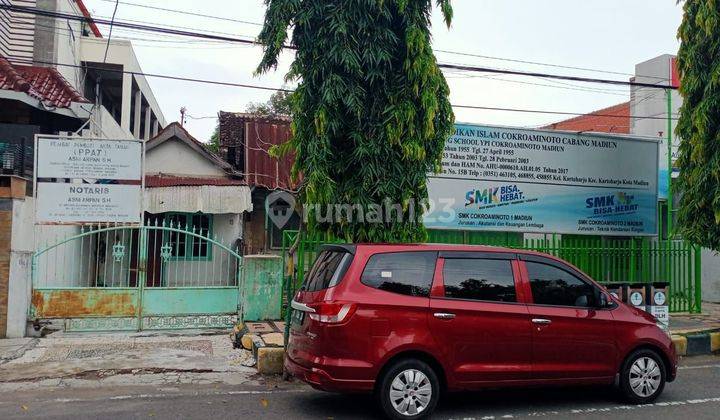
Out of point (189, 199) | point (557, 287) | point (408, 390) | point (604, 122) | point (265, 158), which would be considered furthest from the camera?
point (604, 122)

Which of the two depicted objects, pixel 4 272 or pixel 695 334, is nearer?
pixel 4 272

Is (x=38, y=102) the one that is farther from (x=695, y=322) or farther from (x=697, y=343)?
(x=695, y=322)

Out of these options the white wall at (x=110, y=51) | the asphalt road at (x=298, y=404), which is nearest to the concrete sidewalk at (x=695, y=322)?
the asphalt road at (x=298, y=404)

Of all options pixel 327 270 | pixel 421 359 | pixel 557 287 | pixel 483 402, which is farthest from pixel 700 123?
pixel 327 270

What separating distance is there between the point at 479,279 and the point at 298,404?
2.27 meters

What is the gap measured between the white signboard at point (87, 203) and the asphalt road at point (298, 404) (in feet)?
12.4

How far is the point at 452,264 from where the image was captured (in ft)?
19.0

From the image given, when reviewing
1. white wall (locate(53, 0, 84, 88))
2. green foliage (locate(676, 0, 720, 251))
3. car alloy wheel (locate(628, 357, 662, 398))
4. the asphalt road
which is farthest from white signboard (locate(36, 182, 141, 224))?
green foliage (locate(676, 0, 720, 251))

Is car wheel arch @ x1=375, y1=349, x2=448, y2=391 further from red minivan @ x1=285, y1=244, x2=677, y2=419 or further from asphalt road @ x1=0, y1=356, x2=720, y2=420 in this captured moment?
asphalt road @ x1=0, y1=356, x2=720, y2=420

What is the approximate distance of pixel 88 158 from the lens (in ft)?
31.7

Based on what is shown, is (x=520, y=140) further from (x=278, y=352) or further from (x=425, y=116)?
(x=278, y=352)

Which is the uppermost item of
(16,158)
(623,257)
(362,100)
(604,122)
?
(604,122)

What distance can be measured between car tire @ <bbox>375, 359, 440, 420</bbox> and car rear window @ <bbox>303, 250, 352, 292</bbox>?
97 centimetres

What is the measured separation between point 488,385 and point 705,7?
8333mm
